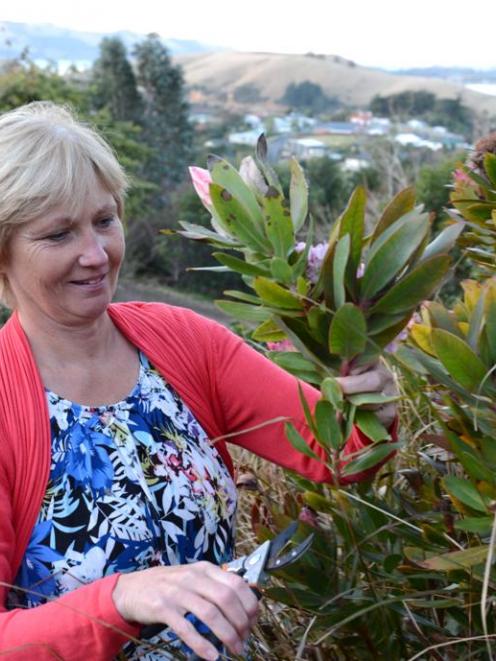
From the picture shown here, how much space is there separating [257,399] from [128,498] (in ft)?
0.99

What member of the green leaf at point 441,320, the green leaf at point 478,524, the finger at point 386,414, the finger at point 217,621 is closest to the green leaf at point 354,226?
the green leaf at point 441,320

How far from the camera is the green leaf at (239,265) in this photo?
48.6 inches

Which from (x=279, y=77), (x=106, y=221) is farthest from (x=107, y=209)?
(x=279, y=77)

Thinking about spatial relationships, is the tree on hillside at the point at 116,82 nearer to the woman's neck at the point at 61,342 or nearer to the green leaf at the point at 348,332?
the woman's neck at the point at 61,342

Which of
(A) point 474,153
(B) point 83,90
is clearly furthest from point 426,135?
(A) point 474,153

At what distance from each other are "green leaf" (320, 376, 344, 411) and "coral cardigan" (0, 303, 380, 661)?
20 centimetres

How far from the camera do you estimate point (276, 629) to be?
1.53 m

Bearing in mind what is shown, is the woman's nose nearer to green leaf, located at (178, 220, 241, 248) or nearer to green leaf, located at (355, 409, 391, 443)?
green leaf, located at (178, 220, 241, 248)

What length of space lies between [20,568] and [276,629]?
1.45 feet

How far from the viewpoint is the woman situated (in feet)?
4.63

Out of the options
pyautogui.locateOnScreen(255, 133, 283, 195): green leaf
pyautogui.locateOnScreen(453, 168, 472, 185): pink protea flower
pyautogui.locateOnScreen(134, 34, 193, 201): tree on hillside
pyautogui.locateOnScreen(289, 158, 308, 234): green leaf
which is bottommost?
pyautogui.locateOnScreen(134, 34, 193, 201): tree on hillside

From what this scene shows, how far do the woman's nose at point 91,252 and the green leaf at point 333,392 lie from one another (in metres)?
0.48

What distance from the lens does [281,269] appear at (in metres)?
1.21

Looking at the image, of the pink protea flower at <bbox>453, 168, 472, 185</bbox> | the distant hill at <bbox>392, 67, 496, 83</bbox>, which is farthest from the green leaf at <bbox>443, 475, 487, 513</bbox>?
the distant hill at <bbox>392, 67, 496, 83</bbox>
